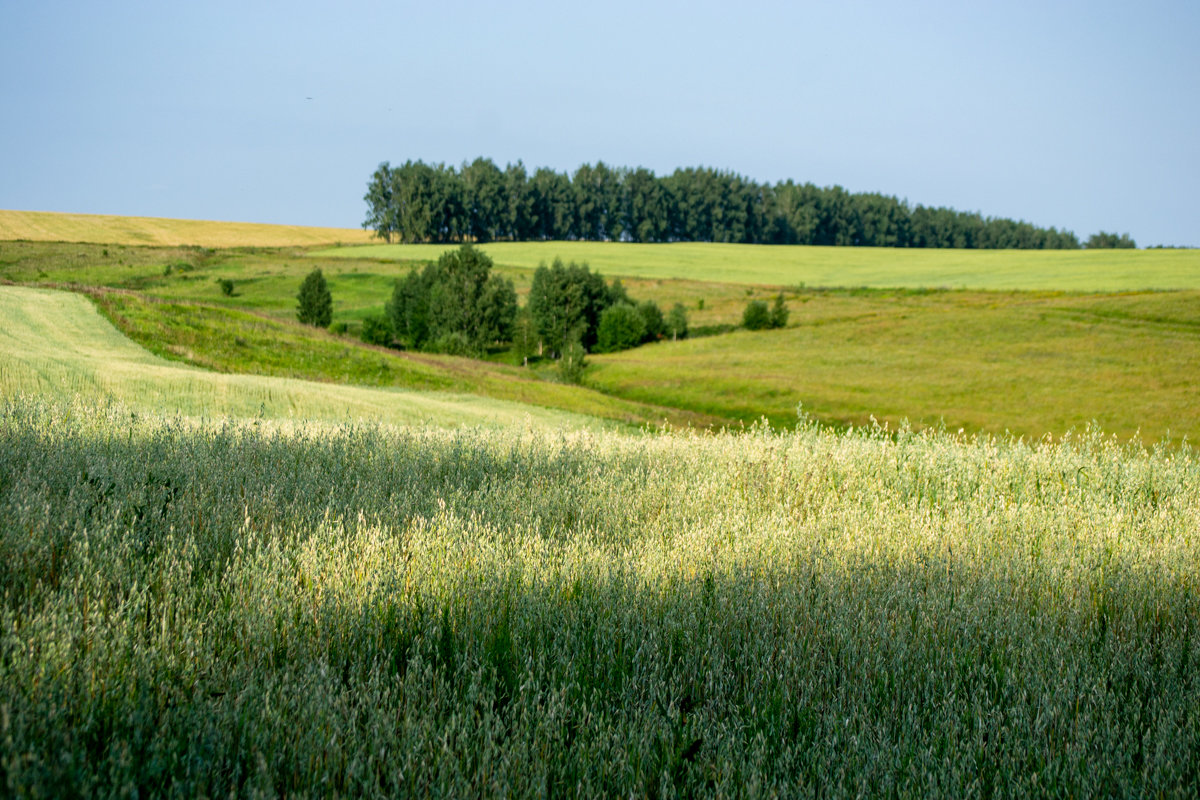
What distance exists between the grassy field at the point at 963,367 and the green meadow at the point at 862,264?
41.6 ft

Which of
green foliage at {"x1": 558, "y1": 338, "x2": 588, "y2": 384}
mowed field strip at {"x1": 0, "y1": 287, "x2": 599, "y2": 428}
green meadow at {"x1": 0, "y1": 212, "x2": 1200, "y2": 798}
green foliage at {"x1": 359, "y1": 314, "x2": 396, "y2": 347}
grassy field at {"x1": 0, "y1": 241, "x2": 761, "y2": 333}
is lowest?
green foliage at {"x1": 558, "y1": 338, "x2": 588, "y2": 384}

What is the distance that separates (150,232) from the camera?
106 m

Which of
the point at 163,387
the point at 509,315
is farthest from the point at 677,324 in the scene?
the point at 163,387

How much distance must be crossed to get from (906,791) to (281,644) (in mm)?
2450

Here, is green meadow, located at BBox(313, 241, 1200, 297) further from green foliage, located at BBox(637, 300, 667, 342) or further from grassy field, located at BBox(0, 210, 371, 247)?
green foliage, located at BBox(637, 300, 667, 342)

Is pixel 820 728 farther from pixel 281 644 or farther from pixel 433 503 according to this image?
pixel 433 503

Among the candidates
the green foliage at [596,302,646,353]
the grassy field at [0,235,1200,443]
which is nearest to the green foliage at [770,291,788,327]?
the grassy field at [0,235,1200,443]

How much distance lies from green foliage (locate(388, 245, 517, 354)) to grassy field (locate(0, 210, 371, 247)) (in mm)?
45231

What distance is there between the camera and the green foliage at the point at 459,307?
233ft

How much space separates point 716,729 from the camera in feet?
8.96

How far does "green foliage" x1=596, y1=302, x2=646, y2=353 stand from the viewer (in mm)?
72438

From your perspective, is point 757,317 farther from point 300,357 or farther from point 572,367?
point 300,357

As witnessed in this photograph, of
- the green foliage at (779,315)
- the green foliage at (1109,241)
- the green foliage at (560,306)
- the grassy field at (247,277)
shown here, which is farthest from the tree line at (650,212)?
the green foliage at (779,315)

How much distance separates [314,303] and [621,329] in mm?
28312
